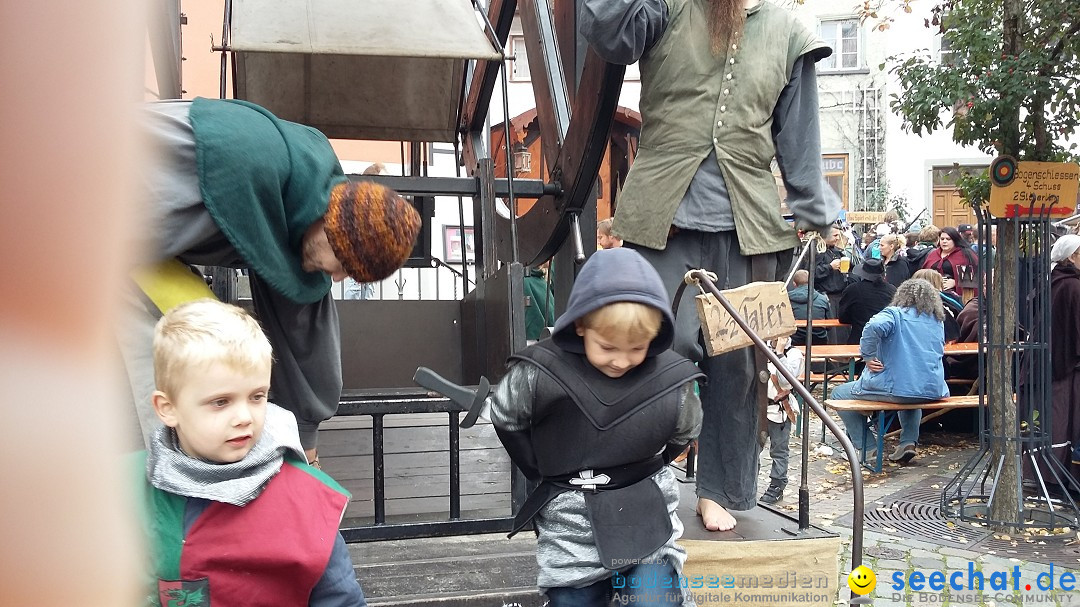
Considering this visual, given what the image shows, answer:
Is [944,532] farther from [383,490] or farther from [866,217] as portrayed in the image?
[866,217]

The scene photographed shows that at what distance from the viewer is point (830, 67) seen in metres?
19.9

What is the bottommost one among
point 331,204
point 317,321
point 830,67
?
point 317,321

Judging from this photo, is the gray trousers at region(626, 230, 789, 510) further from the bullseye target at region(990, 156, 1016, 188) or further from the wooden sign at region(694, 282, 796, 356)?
the bullseye target at region(990, 156, 1016, 188)

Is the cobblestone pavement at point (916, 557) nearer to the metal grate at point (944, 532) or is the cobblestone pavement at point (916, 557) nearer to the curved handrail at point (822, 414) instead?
the metal grate at point (944, 532)

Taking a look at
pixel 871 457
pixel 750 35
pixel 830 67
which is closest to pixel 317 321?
pixel 750 35

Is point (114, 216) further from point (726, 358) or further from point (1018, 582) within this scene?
point (1018, 582)

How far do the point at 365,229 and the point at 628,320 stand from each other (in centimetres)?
72

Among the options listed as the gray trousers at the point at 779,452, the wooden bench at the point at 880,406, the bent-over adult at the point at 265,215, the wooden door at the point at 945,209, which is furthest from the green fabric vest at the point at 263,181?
the wooden door at the point at 945,209

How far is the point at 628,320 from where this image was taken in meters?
2.33

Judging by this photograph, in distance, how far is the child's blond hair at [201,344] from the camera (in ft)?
5.02

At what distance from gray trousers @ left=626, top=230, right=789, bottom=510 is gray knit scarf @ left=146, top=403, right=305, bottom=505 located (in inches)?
58.6

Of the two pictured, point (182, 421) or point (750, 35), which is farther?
point (750, 35)

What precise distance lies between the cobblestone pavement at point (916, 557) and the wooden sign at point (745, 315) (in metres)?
1.75

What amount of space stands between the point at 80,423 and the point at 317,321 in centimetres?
205
